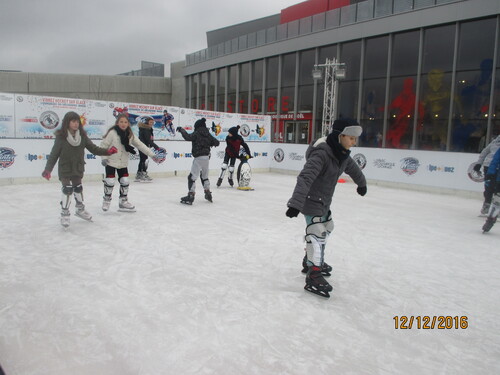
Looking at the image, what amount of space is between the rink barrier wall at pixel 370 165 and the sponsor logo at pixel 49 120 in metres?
0.41

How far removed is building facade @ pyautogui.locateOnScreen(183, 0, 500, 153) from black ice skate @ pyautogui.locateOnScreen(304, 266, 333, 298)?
49.2 ft

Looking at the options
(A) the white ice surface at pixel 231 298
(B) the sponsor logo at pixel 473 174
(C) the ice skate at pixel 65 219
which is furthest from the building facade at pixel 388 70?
(C) the ice skate at pixel 65 219

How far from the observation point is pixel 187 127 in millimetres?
13109

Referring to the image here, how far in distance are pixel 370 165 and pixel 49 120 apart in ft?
31.3

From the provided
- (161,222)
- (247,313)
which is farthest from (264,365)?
(161,222)

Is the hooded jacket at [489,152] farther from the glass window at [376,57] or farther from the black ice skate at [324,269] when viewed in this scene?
the glass window at [376,57]

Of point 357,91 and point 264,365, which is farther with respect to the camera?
point 357,91

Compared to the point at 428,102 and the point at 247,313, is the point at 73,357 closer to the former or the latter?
the point at 247,313

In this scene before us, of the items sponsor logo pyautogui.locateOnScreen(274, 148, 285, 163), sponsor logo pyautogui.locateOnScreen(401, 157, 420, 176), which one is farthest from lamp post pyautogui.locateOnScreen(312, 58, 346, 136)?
sponsor logo pyautogui.locateOnScreen(401, 157, 420, 176)

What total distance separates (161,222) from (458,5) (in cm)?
1571

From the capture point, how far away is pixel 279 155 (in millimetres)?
15664

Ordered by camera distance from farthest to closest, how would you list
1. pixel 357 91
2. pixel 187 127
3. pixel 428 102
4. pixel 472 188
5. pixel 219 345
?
pixel 357 91 < pixel 428 102 < pixel 187 127 < pixel 472 188 < pixel 219 345

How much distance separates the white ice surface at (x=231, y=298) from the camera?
228 centimetres
